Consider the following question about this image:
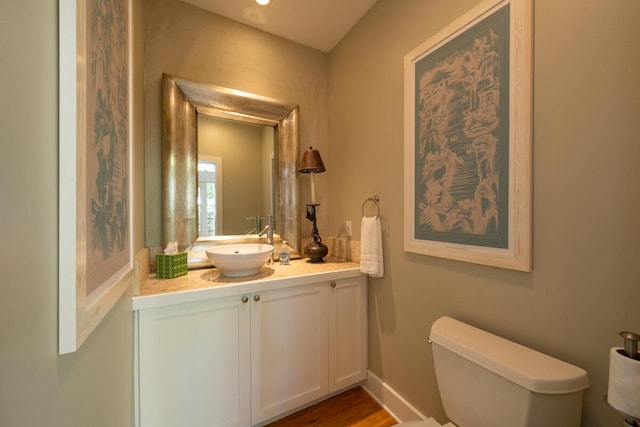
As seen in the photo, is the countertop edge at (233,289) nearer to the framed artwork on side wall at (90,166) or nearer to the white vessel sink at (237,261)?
the white vessel sink at (237,261)

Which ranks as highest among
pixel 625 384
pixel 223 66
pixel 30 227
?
pixel 223 66

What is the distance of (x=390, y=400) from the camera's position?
4.94 feet

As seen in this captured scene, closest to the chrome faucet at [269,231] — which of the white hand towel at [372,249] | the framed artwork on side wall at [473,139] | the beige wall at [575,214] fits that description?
the white hand towel at [372,249]

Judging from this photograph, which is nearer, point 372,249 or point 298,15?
point 372,249

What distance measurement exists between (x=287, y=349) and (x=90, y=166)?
4.17ft

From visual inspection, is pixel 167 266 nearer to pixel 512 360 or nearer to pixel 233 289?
pixel 233 289

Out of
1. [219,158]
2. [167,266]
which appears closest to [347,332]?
[167,266]

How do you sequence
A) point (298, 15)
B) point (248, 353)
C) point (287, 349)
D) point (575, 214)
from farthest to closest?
point (298, 15) < point (287, 349) < point (248, 353) < point (575, 214)

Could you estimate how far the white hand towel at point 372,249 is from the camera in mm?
1526

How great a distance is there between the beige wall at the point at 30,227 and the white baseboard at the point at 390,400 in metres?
1.50

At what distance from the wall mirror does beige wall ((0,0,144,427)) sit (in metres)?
1.18

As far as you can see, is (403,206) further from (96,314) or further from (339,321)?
(96,314)

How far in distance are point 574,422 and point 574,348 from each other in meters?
0.21

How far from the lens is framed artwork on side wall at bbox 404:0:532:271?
0.92 meters
